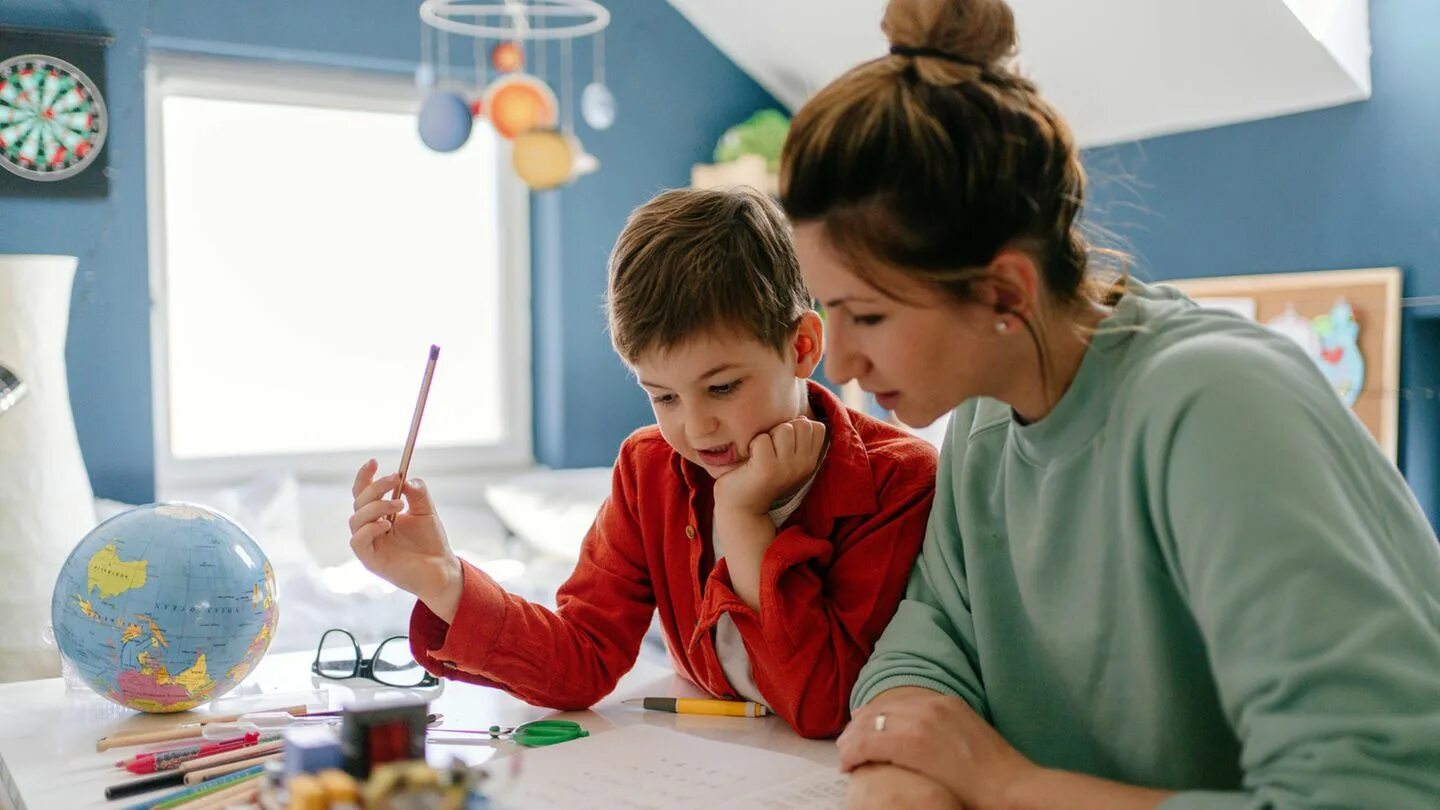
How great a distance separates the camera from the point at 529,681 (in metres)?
1.18

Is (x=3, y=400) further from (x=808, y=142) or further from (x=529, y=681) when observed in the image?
(x=808, y=142)

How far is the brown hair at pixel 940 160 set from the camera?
2.68ft

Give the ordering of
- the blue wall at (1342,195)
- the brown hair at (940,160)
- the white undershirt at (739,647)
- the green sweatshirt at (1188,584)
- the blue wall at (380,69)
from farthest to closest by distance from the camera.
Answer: the blue wall at (380,69), the blue wall at (1342,195), the white undershirt at (739,647), the brown hair at (940,160), the green sweatshirt at (1188,584)

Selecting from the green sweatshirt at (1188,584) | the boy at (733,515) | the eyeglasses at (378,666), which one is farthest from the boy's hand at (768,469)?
the eyeglasses at (378,666)

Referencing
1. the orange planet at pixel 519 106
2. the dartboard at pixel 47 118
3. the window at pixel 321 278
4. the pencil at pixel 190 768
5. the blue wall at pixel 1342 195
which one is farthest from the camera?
the window at pixel 321 278

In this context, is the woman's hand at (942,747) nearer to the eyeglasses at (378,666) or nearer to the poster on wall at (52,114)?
the eyeglasses at (378,666)

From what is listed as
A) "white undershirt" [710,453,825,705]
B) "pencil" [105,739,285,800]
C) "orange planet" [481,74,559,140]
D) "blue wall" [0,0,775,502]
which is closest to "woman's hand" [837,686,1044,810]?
"white undershirt" [710,453,825,705]

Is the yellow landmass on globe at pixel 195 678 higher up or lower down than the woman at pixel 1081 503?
lower down

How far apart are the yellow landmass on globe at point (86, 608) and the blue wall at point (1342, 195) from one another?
2.16 metres

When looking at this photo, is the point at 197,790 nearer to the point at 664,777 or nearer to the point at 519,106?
the point at 664,777

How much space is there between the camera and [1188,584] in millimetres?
772

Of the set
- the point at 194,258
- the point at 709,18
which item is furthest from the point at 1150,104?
the point at 194,258

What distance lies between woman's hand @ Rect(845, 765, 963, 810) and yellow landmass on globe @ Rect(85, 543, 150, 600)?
0.70 metres

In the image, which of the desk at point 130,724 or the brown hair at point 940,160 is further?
the desk at point 130,724
